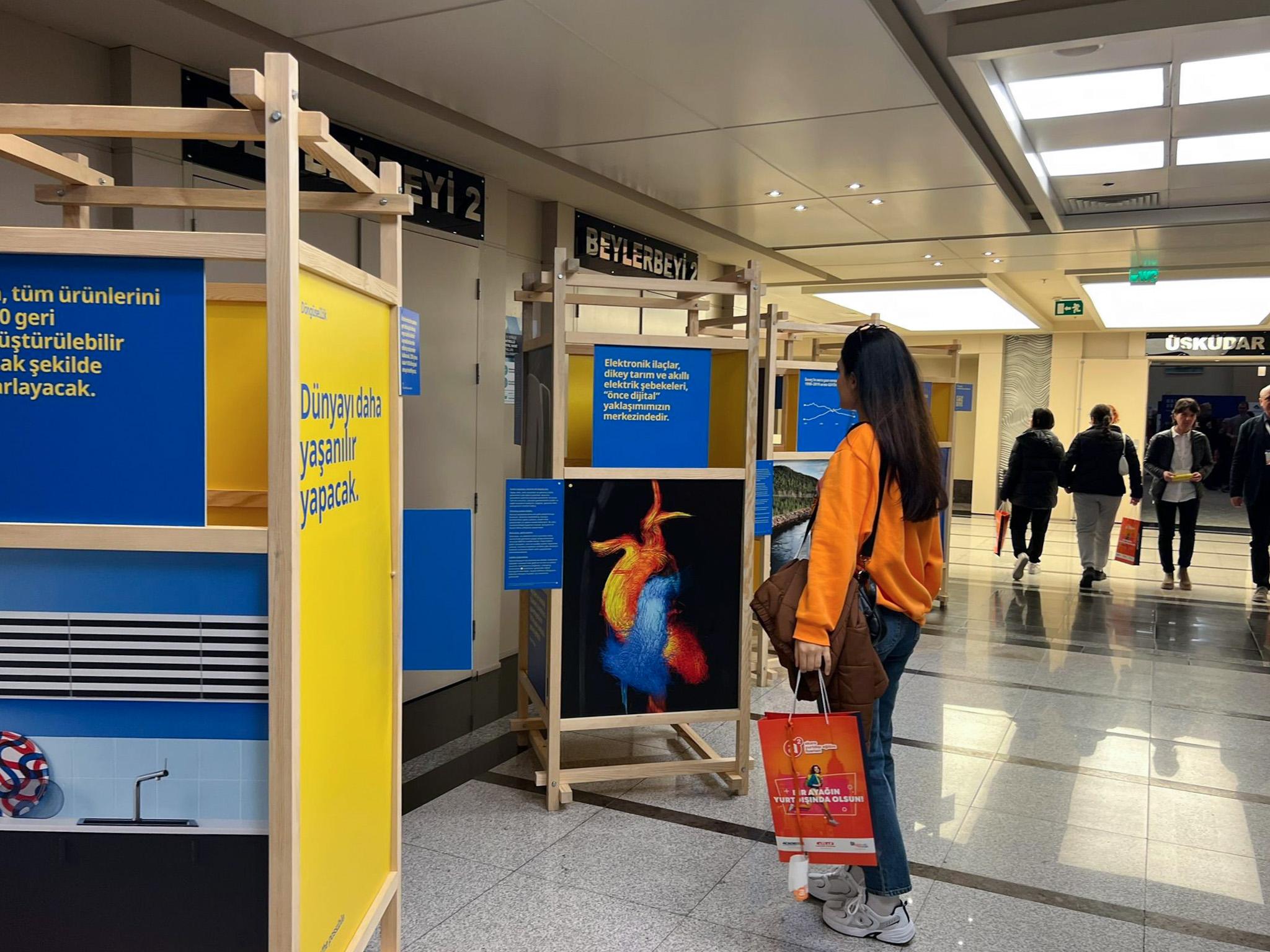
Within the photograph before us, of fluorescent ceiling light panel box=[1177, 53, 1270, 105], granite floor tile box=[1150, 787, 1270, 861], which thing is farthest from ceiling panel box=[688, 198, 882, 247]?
granite floor tile box=[1150, 787, 1270, 861]

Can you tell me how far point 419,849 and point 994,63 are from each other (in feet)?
12.3

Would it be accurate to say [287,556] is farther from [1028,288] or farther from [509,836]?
[1028,288]

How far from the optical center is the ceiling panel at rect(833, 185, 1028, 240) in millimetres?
5543

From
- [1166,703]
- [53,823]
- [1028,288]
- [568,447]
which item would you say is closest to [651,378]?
[568,447]

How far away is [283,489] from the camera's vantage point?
1539mm

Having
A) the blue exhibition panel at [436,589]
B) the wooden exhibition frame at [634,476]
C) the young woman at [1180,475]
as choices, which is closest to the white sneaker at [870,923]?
the wooden exhibition frame at [634,476]

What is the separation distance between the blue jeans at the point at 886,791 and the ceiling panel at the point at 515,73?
88.0 inches

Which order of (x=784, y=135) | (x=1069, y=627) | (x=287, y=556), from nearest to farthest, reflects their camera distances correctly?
1. (x=287, y=556)
2. (x=784, y=135)
3. (x=1069, y=627)

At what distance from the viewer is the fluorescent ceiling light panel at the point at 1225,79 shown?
379 cm

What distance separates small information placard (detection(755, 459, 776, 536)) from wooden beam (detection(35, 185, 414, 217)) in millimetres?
2220

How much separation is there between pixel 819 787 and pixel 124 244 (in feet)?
6.43

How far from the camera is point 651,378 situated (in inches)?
134

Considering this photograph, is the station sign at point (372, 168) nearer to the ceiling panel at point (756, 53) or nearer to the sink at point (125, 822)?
the ceiling panel at point (756, 53)

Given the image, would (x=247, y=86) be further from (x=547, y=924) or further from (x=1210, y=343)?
(x=1210, y=343)
